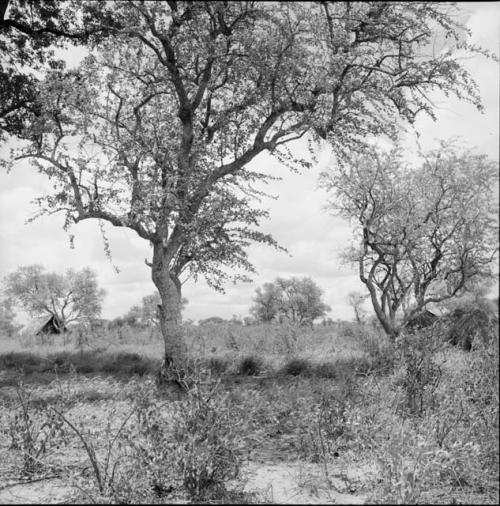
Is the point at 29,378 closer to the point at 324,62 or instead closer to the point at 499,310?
the point at 324,62

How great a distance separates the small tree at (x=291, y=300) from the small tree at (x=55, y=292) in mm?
23985

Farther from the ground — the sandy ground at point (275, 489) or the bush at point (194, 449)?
the bush at point (194, 449)

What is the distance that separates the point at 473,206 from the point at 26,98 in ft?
57.8

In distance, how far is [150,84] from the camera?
12.9 metres

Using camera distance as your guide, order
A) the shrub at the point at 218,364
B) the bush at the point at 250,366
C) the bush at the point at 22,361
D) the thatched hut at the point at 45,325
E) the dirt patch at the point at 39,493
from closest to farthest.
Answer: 1. the dirt patch at the point at 39,493
2. the bush at the point at 250,366
3. the shrub at the point at 218,364
4. the bush at the point at 22,361
5. the thatched hut at the point at 45,325

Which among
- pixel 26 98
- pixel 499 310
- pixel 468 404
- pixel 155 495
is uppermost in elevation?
pixel 26 98

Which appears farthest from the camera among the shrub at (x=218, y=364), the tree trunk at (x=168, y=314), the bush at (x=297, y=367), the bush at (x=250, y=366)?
the shrub at (x=218, y=364)

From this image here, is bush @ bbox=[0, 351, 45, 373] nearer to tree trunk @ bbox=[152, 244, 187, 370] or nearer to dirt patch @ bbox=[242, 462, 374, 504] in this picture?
tree trunk @ bbox=[152, 244, 187, 370]

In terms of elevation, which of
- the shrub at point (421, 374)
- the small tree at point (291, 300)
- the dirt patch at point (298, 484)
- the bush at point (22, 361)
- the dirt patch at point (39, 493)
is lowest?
the dirt patch at point (39, 493)

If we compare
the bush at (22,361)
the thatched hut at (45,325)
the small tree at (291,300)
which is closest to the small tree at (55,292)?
the thatched hut at (45,325)

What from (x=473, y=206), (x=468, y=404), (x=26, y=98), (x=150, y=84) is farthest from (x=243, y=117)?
(x=473, y=206)

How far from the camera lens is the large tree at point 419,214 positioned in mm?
19703

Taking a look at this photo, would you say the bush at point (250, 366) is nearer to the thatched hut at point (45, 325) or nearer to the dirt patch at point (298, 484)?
the dirt patch at point (298, 484)

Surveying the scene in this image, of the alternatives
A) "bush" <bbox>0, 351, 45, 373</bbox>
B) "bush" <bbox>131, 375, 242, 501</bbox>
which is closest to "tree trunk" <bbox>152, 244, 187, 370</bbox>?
"bush" <bbox>0, 351, 45, 373</bbox>
